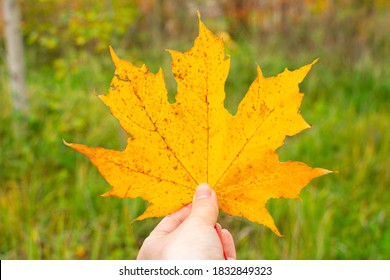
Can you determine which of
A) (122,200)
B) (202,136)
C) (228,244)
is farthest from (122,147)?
(202,136)

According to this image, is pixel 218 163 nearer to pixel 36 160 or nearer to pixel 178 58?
pixel 178 58

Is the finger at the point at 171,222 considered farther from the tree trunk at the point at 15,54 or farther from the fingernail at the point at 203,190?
the tree trunk at the point at 15,54

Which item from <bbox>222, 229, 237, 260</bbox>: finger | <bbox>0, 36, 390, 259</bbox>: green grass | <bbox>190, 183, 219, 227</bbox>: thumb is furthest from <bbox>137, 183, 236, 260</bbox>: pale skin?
<bbox>0, 36, 390, 259</bbox>: green grass

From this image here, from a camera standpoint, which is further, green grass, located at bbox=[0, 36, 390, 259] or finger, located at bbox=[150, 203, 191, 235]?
green grass, located at bbox=[0, 36, 390, 259]

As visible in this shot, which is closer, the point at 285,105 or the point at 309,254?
the point at 285,105

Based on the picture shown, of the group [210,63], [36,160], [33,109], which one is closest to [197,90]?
[210,63]

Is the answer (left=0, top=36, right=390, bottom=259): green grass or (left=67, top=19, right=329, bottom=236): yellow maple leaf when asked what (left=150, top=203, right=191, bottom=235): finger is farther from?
(left=0, top=36, right=390, bottom=259): green grass
